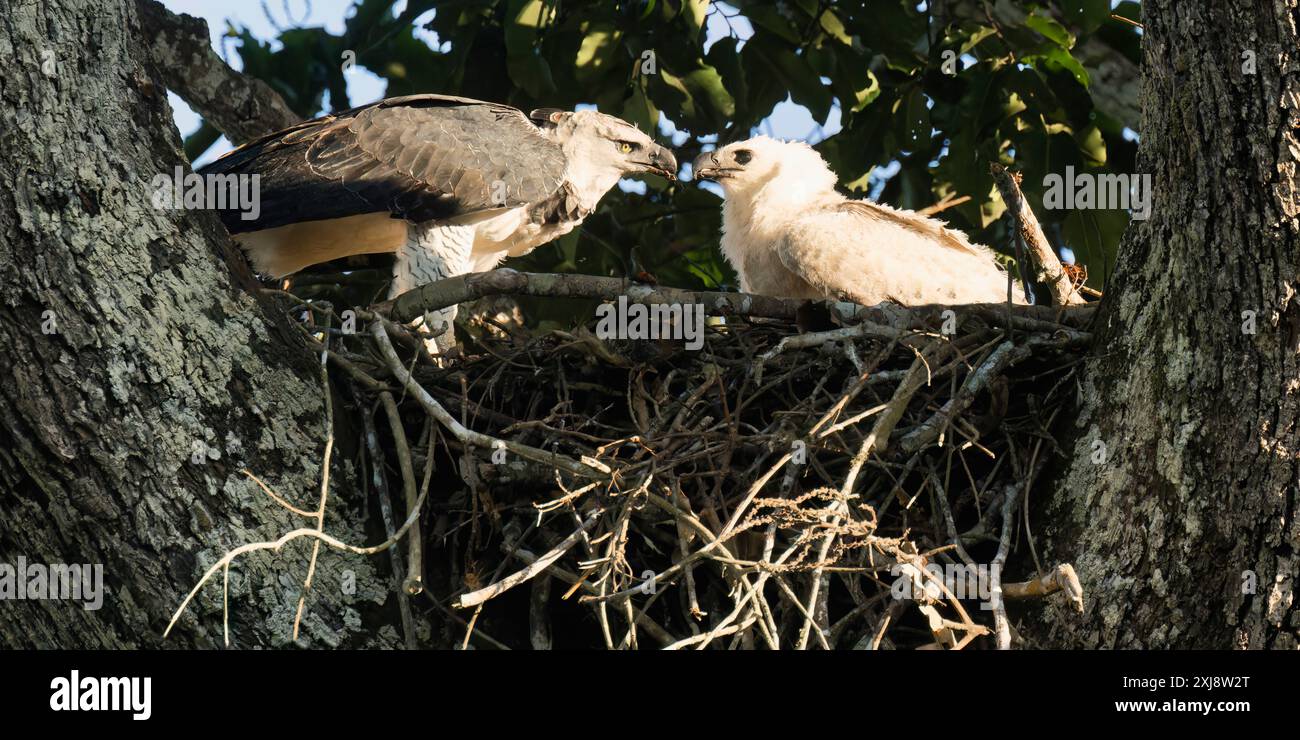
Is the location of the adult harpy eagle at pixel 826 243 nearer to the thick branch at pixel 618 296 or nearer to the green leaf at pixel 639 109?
the green leaf at pixel 639 109

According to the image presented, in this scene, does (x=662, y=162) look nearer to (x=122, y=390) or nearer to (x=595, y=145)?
(x=595, y=145)

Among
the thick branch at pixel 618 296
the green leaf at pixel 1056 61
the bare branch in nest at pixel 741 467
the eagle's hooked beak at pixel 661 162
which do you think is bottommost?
the bare branch in nest at pixel 741 467

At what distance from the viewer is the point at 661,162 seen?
20.0ft

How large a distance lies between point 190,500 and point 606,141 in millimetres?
3330

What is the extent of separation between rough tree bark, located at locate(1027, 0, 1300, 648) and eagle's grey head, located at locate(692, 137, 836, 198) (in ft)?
7.98

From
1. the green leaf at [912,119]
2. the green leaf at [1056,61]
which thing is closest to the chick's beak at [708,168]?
the green leaf at [912,119]

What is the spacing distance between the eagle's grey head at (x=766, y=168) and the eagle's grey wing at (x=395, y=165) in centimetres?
73

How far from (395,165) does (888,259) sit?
1995 mm

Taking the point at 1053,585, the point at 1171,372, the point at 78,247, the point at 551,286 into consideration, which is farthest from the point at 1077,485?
the point at 78,247

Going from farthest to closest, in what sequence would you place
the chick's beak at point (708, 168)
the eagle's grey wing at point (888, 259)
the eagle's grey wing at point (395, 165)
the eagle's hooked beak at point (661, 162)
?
the eagle's hooked beak at point (661, 162) → the chick's beak at point (708, 168) → the eagle's grey wing at point (395, 165) → the eagle's grey wing at point (888, 259)

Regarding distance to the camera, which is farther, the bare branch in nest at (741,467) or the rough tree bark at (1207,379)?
the bare branch in nest at (741,467)

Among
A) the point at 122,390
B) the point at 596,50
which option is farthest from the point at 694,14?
the point at 122,390

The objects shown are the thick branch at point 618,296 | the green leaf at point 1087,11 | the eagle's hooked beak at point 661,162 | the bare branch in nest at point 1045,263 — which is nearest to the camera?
the thick branch at point 618,296

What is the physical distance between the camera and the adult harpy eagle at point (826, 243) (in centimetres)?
494
